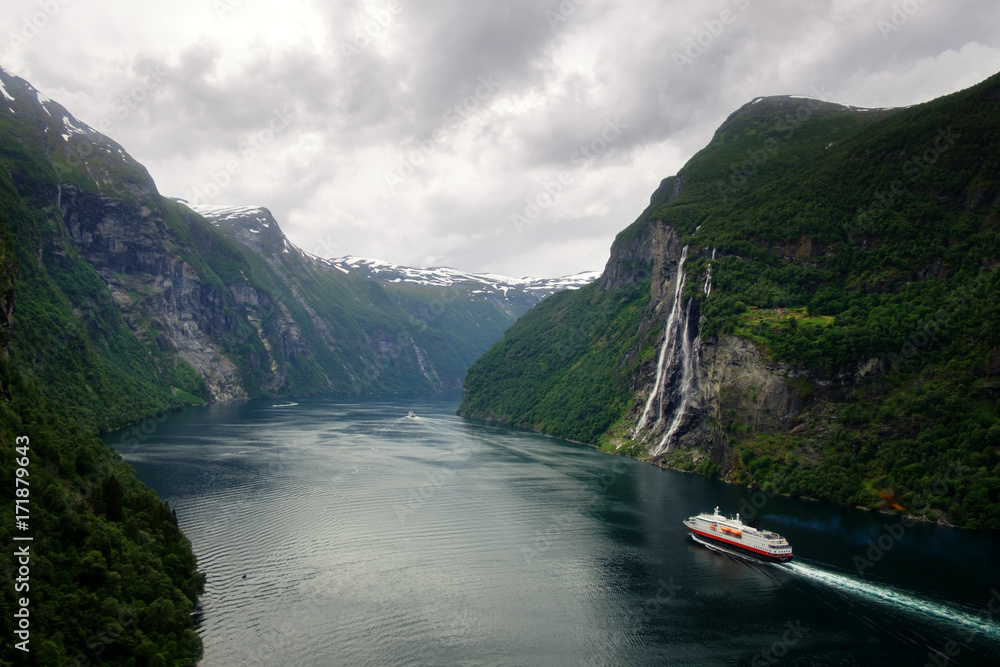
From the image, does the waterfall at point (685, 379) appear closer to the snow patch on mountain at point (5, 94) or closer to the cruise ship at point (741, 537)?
the cruise ship at point (741, 537)

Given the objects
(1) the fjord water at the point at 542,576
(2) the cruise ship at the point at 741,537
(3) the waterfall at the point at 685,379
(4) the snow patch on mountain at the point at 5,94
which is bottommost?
(1) the fjord water at the point at 542,576

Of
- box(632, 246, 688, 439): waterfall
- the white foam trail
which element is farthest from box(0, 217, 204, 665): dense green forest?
box(632, 246, 688, 439): waterfall

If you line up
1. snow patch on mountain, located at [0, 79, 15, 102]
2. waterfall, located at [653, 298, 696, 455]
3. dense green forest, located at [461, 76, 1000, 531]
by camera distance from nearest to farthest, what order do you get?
dense green forest, located at [461, 76, 1000, 531]
waterfall, located at [653, 298, 696, 455]
snow patch on mountain, located at [0, 79, 15, 102]

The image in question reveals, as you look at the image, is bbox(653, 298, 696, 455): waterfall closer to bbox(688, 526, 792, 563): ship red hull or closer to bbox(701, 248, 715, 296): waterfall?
bbox(701, 248, 715, 296): waterfall

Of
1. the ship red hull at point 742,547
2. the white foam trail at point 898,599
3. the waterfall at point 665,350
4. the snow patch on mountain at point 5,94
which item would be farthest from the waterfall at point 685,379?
the snow patch on mountain at point 5,94

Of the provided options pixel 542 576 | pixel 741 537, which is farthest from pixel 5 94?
pixel 741 537

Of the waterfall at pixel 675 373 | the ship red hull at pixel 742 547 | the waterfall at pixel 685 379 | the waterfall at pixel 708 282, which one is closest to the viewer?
the ship red hull at pixel 742 547
